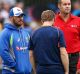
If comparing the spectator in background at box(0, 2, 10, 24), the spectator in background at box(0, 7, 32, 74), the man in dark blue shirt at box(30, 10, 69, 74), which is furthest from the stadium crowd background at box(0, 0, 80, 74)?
the man in dark blue shirt at box(30, 10, 69, 74)

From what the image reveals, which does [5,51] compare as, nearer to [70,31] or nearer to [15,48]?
[15,48]

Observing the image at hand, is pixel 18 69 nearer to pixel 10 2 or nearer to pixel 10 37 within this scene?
pixel 10 37

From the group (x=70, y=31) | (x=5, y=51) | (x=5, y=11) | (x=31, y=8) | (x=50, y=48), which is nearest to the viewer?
(x=50, y=48)

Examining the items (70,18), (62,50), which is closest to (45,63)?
(62,50)

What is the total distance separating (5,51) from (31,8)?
530 cm

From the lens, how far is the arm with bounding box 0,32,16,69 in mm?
7778

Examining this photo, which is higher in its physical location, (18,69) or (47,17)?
(47,17)

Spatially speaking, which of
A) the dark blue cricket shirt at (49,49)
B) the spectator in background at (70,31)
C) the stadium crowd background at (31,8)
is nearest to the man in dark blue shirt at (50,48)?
the dark blue cricket shirt at (49,49)

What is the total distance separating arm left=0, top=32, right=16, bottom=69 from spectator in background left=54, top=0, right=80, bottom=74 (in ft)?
3.36

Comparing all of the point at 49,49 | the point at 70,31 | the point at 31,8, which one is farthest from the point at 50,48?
the point at 31,8

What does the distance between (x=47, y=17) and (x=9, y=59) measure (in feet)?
3.56

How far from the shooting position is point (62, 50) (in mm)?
7203

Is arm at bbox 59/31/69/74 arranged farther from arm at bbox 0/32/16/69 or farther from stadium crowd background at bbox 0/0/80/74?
stadium crowd background at bbox 0/0/80/74

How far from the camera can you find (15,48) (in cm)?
783
